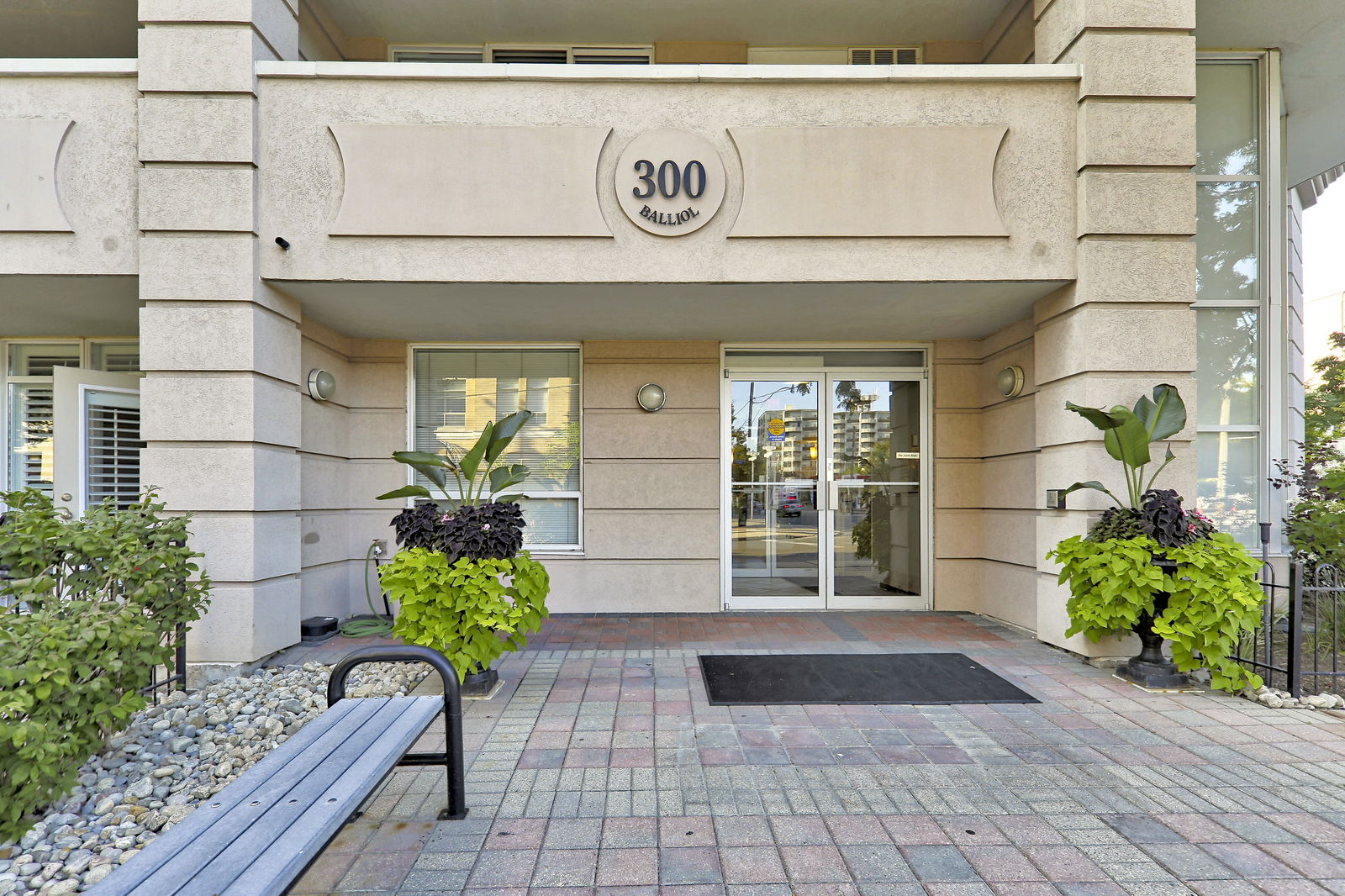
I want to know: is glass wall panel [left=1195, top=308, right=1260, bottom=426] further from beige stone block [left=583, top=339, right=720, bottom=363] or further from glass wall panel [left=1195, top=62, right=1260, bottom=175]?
beige stone block [left=583, top=339, right=720, bottom=363]

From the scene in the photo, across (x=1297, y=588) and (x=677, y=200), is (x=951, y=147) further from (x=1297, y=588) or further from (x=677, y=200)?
(x=1297, y=588)

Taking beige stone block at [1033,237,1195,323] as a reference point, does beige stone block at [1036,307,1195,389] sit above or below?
below

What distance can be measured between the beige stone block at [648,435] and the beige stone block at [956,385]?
2372 millimetres

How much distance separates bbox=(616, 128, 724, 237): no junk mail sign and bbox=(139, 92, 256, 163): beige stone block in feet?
9.12

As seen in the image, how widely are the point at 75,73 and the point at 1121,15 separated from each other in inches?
308

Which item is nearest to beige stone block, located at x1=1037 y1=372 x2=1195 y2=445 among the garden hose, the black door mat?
the black door mat

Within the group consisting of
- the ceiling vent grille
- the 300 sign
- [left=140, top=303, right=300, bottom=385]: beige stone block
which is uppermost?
the ceiling vent grille

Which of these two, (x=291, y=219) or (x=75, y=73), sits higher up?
(x=75, y=73)

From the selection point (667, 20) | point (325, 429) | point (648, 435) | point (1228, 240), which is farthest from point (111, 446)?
point (1228, 240)

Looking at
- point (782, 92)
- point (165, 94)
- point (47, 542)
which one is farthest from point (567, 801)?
point (165, 94)

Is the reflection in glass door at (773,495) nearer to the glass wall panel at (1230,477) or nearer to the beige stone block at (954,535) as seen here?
the beige stone block at (954,535)

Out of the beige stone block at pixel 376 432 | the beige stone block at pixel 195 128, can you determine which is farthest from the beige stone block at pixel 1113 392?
the beige stone block at pixel 195 128

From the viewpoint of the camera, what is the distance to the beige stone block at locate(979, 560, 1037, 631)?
18.6ft

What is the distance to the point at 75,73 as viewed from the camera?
468cm
